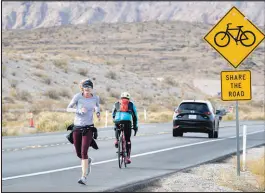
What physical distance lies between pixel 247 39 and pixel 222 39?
20.3 inches

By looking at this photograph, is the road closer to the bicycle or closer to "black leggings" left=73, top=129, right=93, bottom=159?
the bicycle

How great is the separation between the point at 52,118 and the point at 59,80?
35.3 m

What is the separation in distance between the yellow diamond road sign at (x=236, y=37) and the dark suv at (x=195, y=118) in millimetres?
15486

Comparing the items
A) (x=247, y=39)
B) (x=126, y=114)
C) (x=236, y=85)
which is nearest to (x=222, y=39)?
(x=247, y=39)

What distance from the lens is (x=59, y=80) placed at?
78812 mm

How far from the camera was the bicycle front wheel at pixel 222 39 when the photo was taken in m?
14.5

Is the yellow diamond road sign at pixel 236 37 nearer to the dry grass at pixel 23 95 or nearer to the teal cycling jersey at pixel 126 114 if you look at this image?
the teal cycling jersey at pixel 126 114

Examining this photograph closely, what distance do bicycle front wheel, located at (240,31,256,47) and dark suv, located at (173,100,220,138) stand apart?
15.5 m

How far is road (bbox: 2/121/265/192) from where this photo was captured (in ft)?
44.1

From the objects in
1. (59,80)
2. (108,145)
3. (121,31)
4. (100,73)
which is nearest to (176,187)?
(108,145)

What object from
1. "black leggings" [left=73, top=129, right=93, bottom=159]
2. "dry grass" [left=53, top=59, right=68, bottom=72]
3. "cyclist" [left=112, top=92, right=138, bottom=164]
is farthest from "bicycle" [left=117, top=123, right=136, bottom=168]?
"dry grass" [left=53, top=59, right=68, bottom=72]

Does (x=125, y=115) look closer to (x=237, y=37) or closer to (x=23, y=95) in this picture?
(x=237, y=37)

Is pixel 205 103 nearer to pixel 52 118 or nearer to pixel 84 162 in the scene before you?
pixel 52 118

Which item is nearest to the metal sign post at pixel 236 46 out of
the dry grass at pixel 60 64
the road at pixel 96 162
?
the road at pixel 96 162
